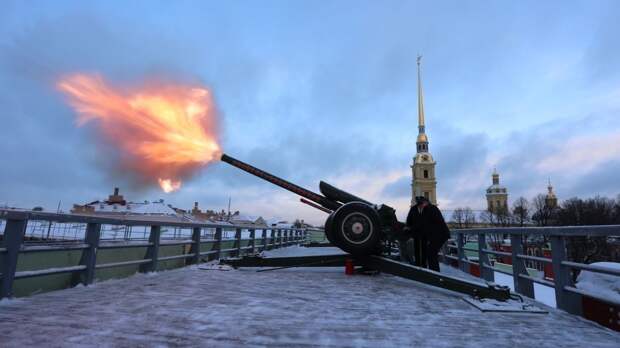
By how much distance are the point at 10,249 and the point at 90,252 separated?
1189 mm

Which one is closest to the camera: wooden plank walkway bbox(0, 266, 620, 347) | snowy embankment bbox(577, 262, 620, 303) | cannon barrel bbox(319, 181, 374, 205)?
wooden plank walkway bbox(0, 266, 620, 347)

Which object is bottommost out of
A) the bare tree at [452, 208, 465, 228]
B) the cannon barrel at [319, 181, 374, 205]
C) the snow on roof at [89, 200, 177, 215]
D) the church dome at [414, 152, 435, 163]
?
the cannon barrel at [319, 181, 374, 205]

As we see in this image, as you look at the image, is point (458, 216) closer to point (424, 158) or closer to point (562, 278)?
point (424, 158)

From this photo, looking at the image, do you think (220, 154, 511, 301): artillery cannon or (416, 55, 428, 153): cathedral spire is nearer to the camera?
(220, 154, 511, 301): artillery cannon

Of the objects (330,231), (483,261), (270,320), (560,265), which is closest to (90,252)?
(270,320)

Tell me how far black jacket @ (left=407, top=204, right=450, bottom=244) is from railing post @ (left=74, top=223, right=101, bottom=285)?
16.8ft

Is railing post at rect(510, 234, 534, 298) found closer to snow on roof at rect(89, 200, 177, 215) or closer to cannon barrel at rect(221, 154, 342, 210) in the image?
cannon barrel at rect(221, 154, 342, 210)

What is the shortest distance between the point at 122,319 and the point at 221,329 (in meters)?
0.93

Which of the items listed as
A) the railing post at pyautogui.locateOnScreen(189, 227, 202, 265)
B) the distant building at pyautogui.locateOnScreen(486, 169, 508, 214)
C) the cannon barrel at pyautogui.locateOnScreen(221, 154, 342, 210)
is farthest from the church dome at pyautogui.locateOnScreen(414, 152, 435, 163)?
the railing post at pyautogui.locateOnScreen(189, 227, 202, 265)

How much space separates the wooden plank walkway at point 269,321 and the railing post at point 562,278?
0.58 feet

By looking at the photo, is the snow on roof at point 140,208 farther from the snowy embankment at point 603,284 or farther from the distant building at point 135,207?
the snowy embankment at point 603,284

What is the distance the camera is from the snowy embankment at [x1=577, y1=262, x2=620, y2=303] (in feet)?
10.6

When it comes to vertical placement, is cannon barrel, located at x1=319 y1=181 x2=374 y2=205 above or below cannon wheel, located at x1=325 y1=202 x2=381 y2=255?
above

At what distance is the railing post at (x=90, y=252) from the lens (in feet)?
15.7
